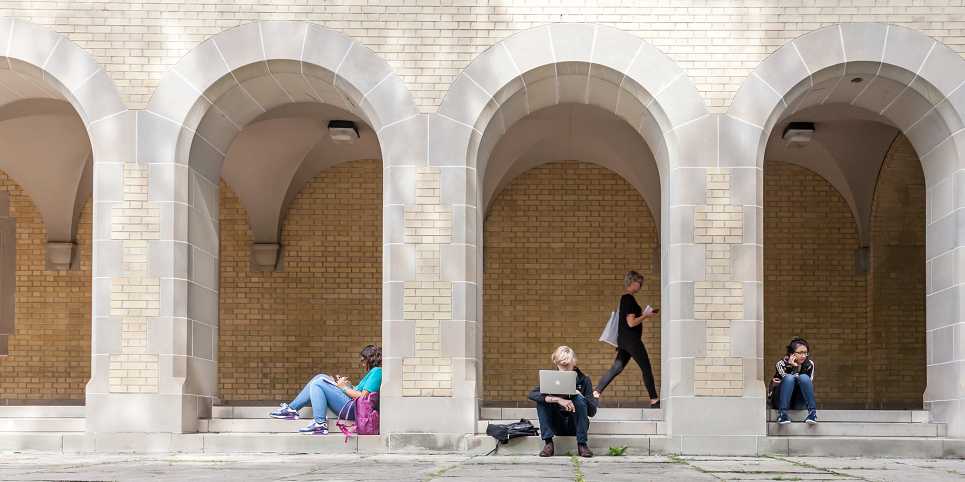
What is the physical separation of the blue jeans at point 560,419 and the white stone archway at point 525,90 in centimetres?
99

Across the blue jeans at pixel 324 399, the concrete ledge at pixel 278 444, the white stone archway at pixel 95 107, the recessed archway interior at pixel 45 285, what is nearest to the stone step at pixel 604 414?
the blue jeans at pixel 324 399

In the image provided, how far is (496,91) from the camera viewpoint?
12898 mm

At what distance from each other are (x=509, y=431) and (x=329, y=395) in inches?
74.7

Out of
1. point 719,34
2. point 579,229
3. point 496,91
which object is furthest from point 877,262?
point 496,91

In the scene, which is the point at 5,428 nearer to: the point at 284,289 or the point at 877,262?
the point at 284,289

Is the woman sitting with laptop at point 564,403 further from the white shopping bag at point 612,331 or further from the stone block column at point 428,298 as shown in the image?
the white shopping bag at point 612,331

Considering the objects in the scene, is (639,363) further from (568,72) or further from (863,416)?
(568,72)

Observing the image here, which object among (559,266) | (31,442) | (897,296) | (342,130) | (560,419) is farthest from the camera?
(559,266)

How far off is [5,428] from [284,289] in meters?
7.03

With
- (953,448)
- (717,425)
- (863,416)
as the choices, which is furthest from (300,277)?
(953,448)

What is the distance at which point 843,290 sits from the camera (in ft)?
62.7

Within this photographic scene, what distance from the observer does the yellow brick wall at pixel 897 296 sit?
1838cm

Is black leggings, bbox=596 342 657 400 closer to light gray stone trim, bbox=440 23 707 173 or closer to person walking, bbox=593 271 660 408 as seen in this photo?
person walking, bbox=593 271 660 408

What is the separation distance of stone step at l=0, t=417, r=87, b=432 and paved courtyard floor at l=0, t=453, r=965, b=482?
0.73 m
